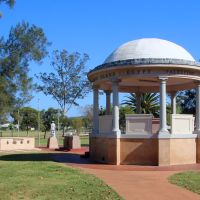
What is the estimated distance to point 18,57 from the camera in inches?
868

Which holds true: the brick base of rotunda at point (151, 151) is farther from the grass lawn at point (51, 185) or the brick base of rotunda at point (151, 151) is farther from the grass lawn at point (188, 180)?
the grass lawn at point (51, 185)

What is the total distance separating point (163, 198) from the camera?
9.91 metres

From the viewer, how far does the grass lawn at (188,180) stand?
37.1 ft

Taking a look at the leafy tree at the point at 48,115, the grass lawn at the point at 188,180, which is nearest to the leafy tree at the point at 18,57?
the grass lawn at the point at 188,180

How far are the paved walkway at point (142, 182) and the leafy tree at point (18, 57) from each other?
7207 mm

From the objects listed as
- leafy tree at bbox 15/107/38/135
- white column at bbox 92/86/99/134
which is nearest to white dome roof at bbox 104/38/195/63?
white column at bbox 92/86/99/134

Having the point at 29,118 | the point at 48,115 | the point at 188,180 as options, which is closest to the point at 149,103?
the point at 188,180

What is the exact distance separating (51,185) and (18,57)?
38.7ft

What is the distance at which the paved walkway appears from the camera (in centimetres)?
1026

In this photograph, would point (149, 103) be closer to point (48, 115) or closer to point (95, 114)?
point (95, 114)

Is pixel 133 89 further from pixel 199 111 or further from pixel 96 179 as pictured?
pixel 96 179

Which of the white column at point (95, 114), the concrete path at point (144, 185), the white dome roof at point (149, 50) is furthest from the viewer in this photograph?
the white column at point (95, 114)

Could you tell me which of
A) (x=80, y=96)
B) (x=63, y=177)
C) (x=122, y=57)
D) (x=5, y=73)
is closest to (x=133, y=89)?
(x=122, y=57)

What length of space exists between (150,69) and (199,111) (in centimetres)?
330
